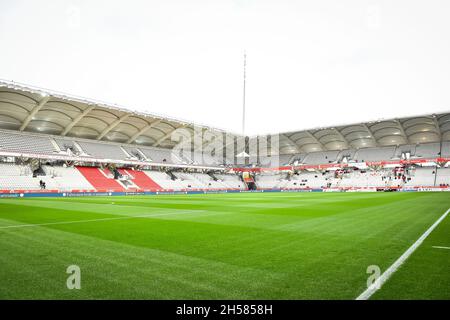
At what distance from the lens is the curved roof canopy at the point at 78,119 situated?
40625 millimetres

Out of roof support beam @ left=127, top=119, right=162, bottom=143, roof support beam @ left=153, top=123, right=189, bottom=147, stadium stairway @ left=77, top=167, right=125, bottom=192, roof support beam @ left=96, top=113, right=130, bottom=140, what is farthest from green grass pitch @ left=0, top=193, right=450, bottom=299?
roof support beam @ left=153, top=123, right=189, bottom=147

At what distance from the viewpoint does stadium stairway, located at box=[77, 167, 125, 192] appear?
157 feet

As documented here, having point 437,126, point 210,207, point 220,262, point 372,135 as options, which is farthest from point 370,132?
point 220,262

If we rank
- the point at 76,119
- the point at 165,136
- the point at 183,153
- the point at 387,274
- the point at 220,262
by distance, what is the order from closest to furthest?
the point at 387,274 < the point at 220,262 < the point at 76,119 < the point at 165,136 < the point at 183,153

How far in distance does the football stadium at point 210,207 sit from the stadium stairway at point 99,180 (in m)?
0.38

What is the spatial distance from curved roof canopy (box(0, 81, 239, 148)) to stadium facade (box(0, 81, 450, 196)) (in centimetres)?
17

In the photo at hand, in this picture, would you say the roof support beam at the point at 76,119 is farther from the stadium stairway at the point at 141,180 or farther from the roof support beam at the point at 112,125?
the stadium stairway at the point at 141,180

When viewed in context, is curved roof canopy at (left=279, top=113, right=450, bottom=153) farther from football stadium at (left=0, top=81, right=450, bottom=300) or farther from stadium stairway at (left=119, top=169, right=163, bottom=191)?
stadium stairway at (left=119, top=169, right=163, bottom=191)

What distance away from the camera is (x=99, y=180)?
163 ft

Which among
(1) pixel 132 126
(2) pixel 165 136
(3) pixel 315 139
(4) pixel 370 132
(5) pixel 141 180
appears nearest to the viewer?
(5) pixel 141 180

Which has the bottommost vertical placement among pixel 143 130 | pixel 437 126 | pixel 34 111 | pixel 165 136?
pixel 165 136

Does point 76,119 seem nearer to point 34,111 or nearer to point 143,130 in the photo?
point 34,111

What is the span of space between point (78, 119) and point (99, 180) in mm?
11124

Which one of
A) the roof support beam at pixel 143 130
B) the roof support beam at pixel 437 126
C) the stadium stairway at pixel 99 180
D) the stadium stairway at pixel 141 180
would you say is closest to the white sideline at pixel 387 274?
the stadium stairway at pixel 99 180
